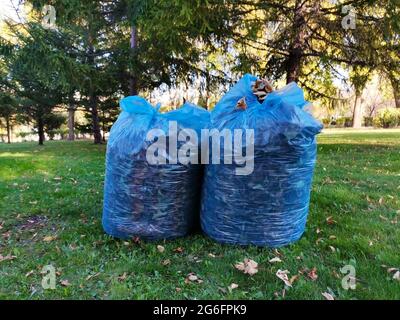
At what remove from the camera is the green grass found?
2.05 metres

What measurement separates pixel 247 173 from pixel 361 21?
686cm

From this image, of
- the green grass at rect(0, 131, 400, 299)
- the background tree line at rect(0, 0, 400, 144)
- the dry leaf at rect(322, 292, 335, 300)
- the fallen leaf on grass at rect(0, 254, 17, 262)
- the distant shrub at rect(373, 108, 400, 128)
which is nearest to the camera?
the dry leaf at rect(322, 292, 335, 300)

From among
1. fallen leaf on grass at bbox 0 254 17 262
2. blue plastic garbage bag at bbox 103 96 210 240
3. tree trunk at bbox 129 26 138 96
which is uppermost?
tree trunk at bbox 129 26 138 96

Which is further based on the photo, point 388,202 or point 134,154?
point 388,202

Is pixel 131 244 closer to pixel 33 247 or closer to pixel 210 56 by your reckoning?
pixel 33 247

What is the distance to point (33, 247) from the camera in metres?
2.77

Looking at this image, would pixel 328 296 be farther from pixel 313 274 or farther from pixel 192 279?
pixel 192 279

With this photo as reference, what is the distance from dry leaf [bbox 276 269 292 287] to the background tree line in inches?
187

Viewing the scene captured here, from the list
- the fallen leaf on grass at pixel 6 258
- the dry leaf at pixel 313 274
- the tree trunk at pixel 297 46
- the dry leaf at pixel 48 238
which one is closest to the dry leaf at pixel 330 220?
the dry leaf at pixel 313 274

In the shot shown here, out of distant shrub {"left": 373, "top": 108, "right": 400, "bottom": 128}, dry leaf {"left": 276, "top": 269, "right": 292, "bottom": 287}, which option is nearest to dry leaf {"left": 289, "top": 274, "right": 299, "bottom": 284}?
dry leaf {"left": 276, "top": 269, "right": 292, "bottom": 287}

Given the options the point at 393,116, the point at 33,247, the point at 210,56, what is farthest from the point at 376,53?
the point at 393,116

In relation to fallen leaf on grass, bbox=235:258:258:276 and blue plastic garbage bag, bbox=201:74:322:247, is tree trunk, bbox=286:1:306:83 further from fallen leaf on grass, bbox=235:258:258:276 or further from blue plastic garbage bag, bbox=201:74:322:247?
fallen leaf on grass, bbox=235:258:258:276

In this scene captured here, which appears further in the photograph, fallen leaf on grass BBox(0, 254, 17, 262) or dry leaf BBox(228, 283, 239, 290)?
fallen leaf on grass BBox(0, 254, 17, 262)

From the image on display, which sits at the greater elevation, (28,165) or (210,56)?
(210,56)
